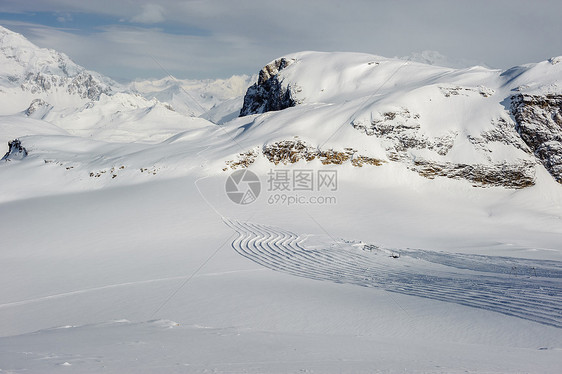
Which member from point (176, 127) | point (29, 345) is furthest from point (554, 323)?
point (176, 127)

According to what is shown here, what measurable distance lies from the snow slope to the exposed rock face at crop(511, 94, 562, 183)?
33.6 inches

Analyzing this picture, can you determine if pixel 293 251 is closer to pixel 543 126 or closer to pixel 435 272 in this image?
pixel 435 272

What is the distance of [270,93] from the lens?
62.4 metres

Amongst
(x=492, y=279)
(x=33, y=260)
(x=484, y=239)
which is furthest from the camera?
(x=484, y=239)

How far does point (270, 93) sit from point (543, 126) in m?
40.2

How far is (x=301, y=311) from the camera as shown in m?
9.56

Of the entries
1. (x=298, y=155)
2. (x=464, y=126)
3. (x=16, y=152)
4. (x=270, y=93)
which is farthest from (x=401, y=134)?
(x=16, y=152)

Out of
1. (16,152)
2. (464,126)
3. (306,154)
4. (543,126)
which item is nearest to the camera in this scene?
(543,126)

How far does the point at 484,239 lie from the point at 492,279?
9.61 meters

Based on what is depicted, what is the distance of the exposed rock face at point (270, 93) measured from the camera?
5712cm

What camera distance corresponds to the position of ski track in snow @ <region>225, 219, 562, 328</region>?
998cm

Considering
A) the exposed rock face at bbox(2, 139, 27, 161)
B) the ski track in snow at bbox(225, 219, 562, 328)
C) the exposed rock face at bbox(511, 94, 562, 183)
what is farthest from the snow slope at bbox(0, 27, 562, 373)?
the exposed rock face at bbox(511, 94, 562, 183)

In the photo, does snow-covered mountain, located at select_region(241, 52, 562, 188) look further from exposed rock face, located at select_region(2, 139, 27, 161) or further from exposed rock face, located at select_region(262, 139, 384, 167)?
exposed rock face, located at select_region(2, 139, 27, 161)

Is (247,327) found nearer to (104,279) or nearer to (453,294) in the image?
(453,294)
